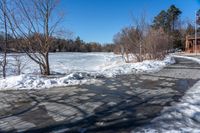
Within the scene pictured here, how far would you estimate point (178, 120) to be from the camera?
498 centimetres

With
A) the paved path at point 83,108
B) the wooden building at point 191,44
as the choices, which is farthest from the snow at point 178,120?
the wooden building at point 191,44

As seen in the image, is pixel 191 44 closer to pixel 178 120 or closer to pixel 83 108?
pixel 83 108

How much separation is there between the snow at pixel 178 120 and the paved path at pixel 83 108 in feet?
0.76

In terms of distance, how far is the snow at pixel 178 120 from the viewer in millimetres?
4439

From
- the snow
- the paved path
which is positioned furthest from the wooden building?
the snow

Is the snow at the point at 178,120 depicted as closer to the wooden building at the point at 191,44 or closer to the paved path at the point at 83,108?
the paved path at the point at 83,108

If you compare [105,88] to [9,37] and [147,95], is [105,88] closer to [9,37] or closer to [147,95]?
[147,95]

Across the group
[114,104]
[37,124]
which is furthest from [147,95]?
[37,124]

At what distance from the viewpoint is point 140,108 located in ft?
19.8

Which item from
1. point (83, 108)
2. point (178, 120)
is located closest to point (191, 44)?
point (83, 108)

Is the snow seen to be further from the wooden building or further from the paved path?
the wooden building

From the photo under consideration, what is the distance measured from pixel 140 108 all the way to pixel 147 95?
178cm

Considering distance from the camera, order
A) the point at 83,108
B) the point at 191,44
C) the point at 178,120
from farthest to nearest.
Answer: the point at 191,44 < the point at 83,108 < the point at 178,120

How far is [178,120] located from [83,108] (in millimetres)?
2299
